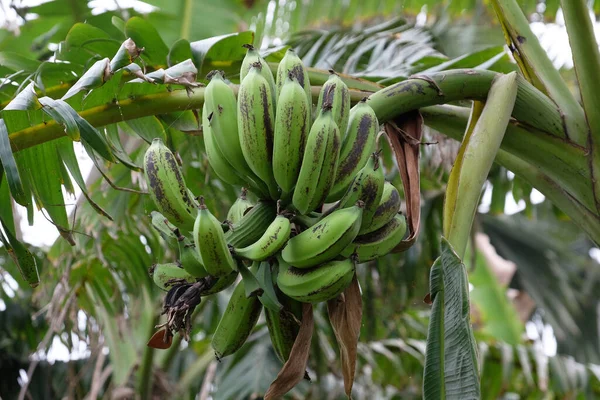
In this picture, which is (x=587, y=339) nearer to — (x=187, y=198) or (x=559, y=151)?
(x=559, y=151)

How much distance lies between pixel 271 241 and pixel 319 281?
0.25ft

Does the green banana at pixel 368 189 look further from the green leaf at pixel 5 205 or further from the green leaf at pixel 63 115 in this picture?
the green leaf at pixel 5 205

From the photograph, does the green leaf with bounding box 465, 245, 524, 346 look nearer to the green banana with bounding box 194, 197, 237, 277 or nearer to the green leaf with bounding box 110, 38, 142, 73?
the green leaf with bounding box 110, 38, 142, 73

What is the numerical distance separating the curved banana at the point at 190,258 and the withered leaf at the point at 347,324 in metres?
0.19

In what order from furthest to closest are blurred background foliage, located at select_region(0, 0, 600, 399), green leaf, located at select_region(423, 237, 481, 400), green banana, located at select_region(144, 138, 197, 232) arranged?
blurred background foliage, located at select_region(0, 0, 600, 399), green banana, located at select_region(144, 138, 197, 232), green leaf, located at select_region(423, 237, 481, 400)

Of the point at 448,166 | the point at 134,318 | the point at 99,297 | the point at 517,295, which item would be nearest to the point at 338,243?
the point at 448,166

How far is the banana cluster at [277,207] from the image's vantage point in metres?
0.80

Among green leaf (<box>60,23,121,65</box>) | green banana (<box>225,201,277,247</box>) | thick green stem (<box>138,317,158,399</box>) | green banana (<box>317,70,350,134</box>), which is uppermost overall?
green leaf (<box>60,23,121,65</box>)

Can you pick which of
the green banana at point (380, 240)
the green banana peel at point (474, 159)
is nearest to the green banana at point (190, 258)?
the green banana at point (380, 240)

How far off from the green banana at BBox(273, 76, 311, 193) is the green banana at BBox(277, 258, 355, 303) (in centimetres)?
12

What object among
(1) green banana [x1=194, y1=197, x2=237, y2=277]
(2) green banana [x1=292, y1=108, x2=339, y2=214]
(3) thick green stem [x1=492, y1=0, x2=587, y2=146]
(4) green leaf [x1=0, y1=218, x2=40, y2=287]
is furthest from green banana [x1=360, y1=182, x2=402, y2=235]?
(4) green leaf [x1=0, y1=218, x2=40, y2=287]

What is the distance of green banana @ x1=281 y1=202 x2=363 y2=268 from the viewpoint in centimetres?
78

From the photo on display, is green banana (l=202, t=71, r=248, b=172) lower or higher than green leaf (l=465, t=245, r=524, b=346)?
higher

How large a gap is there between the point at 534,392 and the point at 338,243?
1.68m
